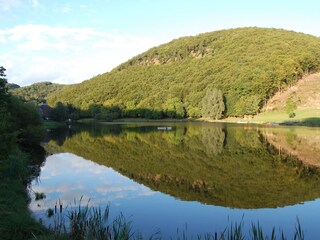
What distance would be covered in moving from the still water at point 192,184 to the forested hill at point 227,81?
81841 mm

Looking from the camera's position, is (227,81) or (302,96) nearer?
(302,96)

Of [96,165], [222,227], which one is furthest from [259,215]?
[96,165]

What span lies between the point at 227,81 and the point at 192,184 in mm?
124158

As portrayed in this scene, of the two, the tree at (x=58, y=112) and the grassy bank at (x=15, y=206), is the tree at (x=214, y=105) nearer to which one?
the tree at (x=58, y=112)

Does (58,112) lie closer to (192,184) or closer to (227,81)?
(227,81)

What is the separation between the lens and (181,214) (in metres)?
18.2

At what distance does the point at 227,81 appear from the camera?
14562cm

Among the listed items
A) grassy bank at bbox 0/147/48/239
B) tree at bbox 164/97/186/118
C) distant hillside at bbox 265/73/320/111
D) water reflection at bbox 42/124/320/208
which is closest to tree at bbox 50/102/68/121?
tree at bbox 164/97/186/118

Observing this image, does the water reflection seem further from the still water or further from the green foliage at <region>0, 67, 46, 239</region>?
the green foliage at <region>0, 67, 46, 239</region>

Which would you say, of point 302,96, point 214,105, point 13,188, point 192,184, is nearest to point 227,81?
point 214,105

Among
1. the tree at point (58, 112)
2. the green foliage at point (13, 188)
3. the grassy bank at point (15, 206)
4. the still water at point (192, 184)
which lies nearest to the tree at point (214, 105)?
the tree at point (58, 112)

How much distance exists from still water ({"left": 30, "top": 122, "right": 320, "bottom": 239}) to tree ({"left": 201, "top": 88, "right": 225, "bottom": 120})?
75.7 m

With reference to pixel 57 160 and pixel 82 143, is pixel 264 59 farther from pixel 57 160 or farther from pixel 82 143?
pixel 57 160

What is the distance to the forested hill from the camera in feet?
431
